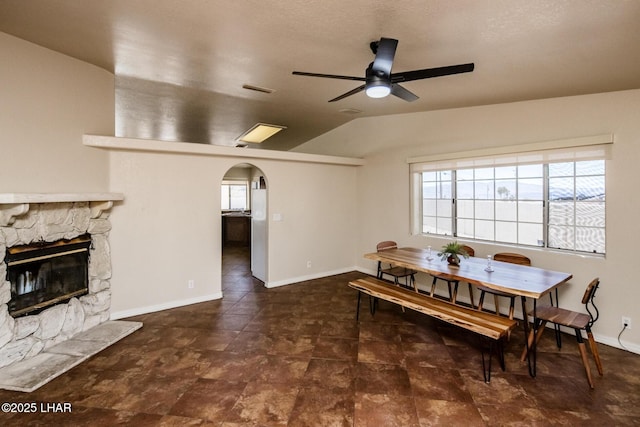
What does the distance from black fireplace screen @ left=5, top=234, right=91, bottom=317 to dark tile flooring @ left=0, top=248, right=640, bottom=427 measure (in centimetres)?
78

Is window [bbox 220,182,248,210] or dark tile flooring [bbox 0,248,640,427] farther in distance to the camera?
window [bbox 220,182,248,210]

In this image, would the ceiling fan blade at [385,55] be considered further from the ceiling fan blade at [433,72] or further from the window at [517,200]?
the window at [517,200]

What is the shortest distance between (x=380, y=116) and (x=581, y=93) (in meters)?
2.72

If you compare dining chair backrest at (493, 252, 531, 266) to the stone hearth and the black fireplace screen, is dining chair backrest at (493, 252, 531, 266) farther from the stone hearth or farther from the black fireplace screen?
Result: the black fireplace screen

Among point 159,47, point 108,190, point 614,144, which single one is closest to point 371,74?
point 159,47

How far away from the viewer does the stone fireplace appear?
2.49 m

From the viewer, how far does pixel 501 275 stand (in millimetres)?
2818

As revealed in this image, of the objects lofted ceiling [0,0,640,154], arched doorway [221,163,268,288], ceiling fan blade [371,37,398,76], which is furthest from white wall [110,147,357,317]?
ceiling fan blade [371,37,398,76]

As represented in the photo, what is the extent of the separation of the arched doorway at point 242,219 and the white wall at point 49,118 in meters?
2.48

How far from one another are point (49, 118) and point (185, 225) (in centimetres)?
180

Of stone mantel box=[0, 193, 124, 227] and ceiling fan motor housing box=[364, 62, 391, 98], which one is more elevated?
ceiling fan motor housing box=[364, 62, 391, 98]

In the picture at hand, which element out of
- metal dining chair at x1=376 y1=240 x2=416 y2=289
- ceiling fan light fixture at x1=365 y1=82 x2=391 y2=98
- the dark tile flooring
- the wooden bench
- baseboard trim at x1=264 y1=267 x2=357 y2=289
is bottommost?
the dark tile flooring

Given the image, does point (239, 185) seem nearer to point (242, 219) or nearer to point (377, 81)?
point (242, 219)

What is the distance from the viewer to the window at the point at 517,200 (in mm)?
3162
